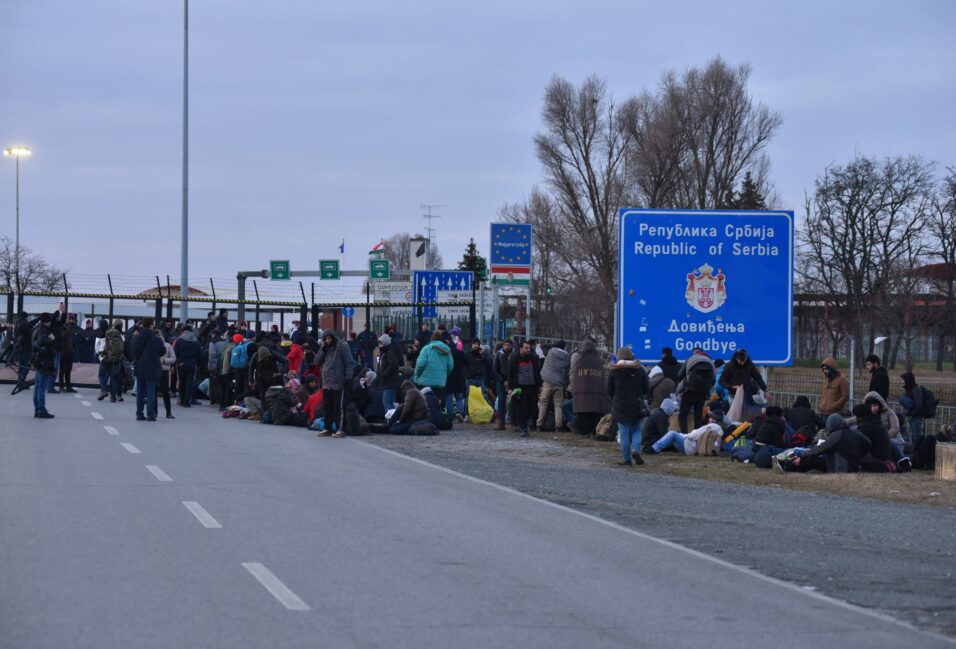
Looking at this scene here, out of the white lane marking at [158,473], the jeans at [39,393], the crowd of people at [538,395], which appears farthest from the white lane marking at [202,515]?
the jeans at [39,393]

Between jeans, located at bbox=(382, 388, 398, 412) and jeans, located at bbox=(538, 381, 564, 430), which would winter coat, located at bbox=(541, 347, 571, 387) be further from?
jeans, located at bbox=(382, 388, 398, 412)

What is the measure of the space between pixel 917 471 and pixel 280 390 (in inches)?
471

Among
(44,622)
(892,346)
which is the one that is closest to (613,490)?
(44,622)

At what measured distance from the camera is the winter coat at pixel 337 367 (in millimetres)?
22219

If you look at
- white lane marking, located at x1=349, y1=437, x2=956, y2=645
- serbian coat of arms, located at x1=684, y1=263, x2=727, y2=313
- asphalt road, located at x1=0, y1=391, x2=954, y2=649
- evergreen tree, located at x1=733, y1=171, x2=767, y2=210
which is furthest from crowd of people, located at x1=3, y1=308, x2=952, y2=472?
evergreen tree, located at x1=733, y1=171, x2=767, y2=210

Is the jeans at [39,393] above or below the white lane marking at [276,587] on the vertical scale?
above

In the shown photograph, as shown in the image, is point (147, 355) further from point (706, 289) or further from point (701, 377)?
point (706, 289)

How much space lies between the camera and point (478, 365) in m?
28.2

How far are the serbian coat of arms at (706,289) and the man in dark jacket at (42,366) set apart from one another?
38.5ft

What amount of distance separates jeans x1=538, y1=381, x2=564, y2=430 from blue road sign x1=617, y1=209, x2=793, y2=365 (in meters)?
2.66

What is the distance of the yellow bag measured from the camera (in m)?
27.7

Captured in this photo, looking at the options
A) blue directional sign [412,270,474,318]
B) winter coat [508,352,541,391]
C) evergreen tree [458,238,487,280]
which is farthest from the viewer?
evergreen tree [458,238,487,280]

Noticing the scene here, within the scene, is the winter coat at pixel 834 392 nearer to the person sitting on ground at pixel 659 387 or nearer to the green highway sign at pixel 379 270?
the person sitting on ground at pixel 659 387

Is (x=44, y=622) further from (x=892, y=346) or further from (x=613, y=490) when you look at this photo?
(x=892, y=346)
